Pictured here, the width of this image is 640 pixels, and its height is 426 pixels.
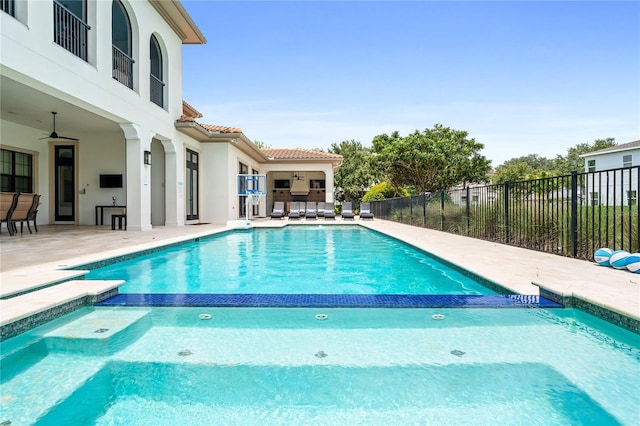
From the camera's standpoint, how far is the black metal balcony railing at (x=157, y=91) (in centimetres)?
1301

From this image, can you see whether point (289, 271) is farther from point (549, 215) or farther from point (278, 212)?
point (278, 212)

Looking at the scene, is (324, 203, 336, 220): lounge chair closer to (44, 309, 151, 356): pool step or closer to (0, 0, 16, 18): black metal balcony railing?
(0, 0, 16, 18): black metal balcony railing

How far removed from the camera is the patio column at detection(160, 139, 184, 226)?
1383cm

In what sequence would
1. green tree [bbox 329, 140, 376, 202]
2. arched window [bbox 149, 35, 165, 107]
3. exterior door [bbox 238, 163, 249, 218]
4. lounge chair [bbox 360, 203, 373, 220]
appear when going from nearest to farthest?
arched window [bbox 149, 35, 165, 107]
exterior door [bbox 238, 163, 249, 218]
lounge chair [bbox 360, 203, 373, 220]
green tree [bbox 329, 140, 376, 202]

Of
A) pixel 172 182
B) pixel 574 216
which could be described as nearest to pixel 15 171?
pixel 172 182

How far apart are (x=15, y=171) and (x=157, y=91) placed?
17.1ft

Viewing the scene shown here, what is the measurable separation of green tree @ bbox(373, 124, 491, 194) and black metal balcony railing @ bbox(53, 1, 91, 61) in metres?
20.2

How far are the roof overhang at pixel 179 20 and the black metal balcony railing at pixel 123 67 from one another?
206 centimetres

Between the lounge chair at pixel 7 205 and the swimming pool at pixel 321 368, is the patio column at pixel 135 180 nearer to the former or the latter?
the lounge chair at pixel 7 205

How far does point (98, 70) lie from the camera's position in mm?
9266

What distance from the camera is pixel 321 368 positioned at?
2.62 metres

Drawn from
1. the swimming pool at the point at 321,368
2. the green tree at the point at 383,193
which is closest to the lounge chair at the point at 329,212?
the green tree at the point at 383,193

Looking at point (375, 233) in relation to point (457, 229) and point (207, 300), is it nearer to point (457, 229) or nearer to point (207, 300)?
point (457, 229)

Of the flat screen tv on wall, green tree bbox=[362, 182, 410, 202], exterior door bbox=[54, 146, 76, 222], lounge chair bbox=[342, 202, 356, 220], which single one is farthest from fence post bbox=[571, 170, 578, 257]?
green tree bbox=[362, 182, 410, 202]
